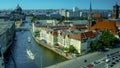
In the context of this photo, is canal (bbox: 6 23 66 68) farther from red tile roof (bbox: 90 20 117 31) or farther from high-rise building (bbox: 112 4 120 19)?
high-rise building (bbox: 112 4 120 19)

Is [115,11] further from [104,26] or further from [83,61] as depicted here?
[83,61]

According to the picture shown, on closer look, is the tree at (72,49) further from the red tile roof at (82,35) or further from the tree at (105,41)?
the tree at (105,41)

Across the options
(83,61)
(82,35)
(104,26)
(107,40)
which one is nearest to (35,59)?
(83,61)

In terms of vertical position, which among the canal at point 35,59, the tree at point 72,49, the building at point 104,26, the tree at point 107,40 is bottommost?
the canal at point 35,59

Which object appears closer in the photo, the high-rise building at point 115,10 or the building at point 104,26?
the building at point 104,26

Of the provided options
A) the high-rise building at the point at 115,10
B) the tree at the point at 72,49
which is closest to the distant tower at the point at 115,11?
the high-rise building at the point at 115,10

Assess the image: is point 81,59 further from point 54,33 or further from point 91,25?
point 91,25

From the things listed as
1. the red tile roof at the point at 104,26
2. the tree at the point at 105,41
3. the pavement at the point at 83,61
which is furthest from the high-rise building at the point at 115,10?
the pavement at the point at 83,61

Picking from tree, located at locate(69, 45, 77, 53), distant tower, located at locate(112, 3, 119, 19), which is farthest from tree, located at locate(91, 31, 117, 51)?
distant tower, located at locate(112, 3, 119, 19)

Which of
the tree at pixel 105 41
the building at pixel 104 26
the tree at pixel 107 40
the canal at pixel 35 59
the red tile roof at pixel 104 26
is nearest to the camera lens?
the canal at pixel 35 59

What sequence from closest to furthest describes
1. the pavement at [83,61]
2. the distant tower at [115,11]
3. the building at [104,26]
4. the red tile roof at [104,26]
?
the pavement at [83,61], the building at [104,26], the red tile roof at [104,26], the distant tower at [115,11]

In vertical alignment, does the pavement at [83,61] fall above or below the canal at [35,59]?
above
